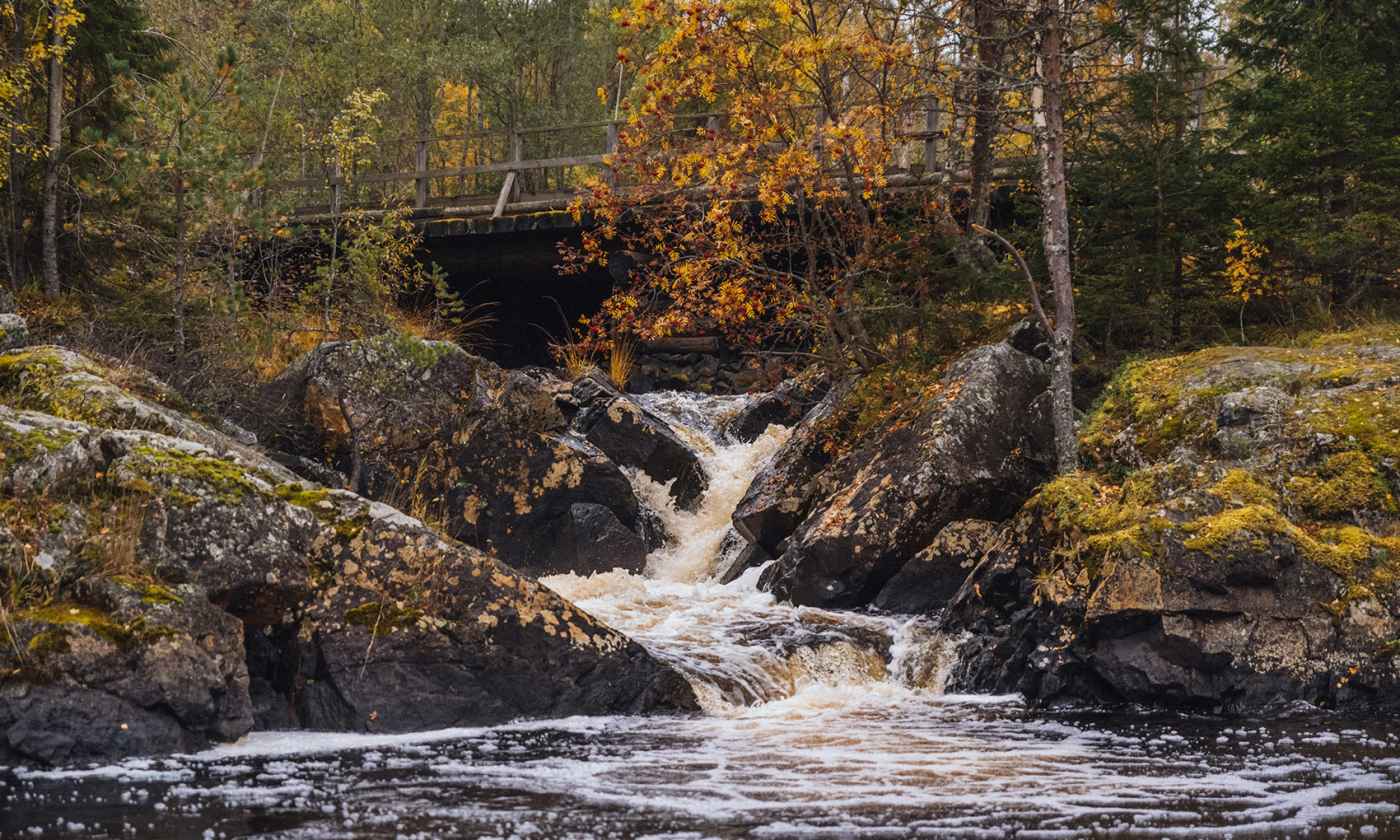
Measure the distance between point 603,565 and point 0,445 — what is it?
21.2 ft

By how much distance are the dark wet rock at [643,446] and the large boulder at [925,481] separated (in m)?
2.48

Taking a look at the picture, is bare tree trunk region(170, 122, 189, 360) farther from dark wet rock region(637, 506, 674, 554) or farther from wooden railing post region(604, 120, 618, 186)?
wooden railing post region(604, 120, 618, 186)

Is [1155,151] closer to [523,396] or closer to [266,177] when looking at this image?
[523,396]

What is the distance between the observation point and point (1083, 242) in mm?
10742

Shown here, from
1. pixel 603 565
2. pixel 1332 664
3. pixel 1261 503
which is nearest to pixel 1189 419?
pixel 1261 503

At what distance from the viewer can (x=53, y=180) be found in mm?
11812

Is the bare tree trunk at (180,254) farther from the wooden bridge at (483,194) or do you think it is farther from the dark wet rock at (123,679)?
the dark wet rock at (123,679)

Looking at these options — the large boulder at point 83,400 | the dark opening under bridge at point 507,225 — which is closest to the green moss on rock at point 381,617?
the large boulder at point 83,400

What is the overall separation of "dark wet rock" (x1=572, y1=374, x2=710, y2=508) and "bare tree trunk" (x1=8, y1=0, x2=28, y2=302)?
7142 mm

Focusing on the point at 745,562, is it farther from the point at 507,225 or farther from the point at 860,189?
the point at 507,225

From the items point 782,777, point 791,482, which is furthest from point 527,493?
point 782,777

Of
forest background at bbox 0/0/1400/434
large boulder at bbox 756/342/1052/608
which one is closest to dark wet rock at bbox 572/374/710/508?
forest background at bbox 0/0/1400/434

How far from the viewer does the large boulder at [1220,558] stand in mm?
6574

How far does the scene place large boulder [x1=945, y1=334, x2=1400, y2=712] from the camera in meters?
6.57
